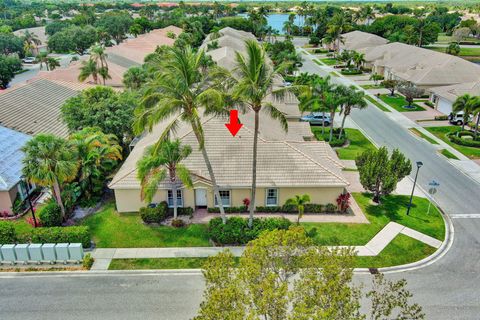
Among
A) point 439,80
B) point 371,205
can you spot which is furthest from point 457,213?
point 439,80

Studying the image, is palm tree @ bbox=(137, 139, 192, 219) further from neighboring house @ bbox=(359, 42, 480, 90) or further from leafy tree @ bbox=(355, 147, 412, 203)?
neighboring house @ bbox=(359, 42, 480, 90)

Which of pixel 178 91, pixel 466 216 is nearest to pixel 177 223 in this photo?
pixel 178 91

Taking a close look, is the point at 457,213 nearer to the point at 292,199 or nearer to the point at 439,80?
the point at 292,199

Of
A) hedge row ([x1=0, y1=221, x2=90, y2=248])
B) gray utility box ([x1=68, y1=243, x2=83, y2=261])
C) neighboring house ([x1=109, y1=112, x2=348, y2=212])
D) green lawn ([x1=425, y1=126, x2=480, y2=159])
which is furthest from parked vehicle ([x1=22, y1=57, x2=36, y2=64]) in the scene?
green lawn ([x1=425, y1=126, x2=480, y2=159])

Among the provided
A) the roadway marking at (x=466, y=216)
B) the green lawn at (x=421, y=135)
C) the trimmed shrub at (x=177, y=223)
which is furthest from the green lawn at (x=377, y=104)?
the trimmed shrub at (x=177, y=223)

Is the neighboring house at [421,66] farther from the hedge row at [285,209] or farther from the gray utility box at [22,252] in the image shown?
the gray utility box at [22,252]

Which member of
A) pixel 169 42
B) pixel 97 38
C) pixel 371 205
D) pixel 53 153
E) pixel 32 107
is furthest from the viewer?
pixel 97 38
